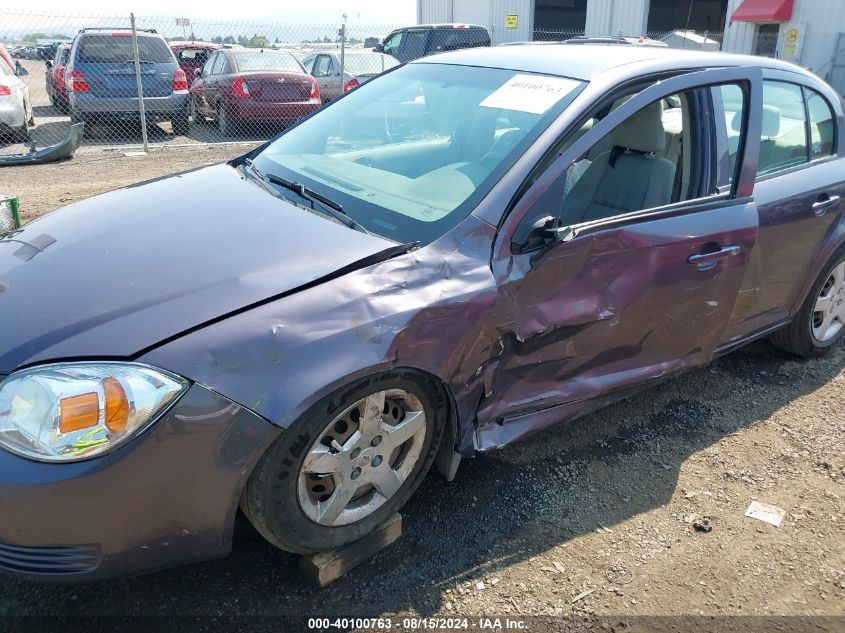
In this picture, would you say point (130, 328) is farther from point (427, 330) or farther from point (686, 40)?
point (686, 40)

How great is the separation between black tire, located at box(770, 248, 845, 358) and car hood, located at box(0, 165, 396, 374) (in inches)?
105

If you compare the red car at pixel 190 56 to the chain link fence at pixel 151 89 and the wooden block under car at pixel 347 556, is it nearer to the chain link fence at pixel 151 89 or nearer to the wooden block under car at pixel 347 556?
the chain link fence at pixel 151 89

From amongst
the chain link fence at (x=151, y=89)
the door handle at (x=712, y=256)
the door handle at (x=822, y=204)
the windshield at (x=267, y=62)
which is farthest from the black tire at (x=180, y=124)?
the door handle at (x=712, y=256)

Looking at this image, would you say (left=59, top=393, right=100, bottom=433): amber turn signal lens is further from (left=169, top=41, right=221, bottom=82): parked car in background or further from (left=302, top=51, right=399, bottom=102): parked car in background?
(left=169, top=41, right=221, bottom=82): parked car in background

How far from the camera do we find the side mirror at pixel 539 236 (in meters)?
2.44

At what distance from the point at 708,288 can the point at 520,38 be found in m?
27.1

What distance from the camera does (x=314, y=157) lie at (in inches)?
125

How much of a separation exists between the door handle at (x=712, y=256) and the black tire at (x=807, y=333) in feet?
3.53

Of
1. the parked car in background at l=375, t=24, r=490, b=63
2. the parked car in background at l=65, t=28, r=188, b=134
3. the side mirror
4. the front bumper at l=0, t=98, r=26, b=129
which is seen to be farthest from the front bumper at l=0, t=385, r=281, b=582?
the parked car in background at l=375, t=24, r=490, b=63

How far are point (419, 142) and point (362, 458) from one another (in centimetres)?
144

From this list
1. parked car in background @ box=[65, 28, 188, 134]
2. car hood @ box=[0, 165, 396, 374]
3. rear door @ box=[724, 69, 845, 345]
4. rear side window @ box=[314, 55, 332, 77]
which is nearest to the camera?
car hood @ box=[0, 165, 396, 374]

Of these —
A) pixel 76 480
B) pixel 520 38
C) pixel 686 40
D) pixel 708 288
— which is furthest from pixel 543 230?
pixel 520 38

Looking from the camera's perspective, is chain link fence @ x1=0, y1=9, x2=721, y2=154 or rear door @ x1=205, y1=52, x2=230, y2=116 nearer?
chain link fence @ x1=0, y1=9, x2=721, y2=154

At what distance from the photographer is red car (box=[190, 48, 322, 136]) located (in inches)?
435
